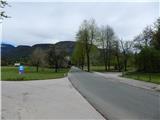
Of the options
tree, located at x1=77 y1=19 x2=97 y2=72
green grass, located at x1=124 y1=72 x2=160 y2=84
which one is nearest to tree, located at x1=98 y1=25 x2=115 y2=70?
tree, located at x1=77 y1=19 x2=97 y2=72

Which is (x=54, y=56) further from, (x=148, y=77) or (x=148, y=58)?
(x=148, y=58)

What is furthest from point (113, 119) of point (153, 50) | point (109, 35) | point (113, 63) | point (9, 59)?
point (9, 59)

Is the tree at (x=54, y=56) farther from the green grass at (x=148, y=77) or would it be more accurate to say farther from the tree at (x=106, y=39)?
the green grass at (x=148, y=77)

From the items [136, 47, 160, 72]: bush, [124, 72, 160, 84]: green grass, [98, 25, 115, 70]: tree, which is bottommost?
[124, 72, 160, 84]: green grass

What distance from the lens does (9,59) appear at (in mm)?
140500

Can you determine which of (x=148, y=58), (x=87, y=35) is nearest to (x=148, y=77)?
(x=148, y=58)

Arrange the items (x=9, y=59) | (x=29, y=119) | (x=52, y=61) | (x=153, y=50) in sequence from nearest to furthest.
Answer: (x=29, y=119)
(x=153, y=50)
(x=52, y=61)
(x=9, y=59)

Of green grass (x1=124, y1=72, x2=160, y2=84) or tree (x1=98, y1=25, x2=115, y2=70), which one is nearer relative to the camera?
green grass (x1=124, y1=72, x2=160, y2=84)

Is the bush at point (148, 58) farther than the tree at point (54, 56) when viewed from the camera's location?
No

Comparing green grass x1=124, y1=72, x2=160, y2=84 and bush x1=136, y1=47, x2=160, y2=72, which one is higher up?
bush x1=136, y1=47, x2=160, y2=72

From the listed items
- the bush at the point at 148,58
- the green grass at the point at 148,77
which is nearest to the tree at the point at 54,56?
the green grass at the point at 148,77

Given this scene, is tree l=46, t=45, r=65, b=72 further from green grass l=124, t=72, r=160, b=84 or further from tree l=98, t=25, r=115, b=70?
green grass l=124, t=72, r=160, b=84

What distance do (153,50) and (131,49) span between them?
41.0 m

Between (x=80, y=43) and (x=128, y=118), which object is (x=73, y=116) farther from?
(x=80, y=43)
